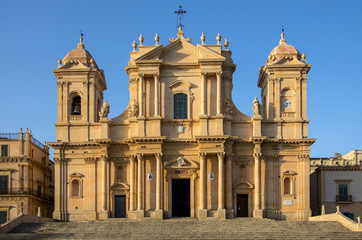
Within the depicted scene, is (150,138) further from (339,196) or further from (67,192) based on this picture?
(339,196)

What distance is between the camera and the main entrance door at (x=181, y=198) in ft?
161

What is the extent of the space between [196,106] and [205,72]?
8.93 ft

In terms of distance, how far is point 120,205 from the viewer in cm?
4919

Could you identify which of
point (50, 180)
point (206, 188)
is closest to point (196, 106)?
point (206, 188)

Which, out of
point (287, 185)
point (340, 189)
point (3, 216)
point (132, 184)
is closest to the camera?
point (132, 184)

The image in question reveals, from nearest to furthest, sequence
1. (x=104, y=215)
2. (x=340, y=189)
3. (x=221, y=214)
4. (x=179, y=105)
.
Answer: (x=221, y=214) < (x=104, y=215) < (x=179, y=105) < (x=340, y=189)

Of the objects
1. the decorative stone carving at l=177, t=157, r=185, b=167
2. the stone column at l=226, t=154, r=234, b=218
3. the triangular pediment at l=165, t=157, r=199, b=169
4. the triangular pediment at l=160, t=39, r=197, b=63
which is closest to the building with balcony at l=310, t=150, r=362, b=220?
the stone column at l=226, t=154, r=234, b=218

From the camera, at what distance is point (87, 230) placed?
41.6m

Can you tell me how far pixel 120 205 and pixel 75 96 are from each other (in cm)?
943

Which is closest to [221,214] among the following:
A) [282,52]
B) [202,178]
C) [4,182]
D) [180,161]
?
[202,178]

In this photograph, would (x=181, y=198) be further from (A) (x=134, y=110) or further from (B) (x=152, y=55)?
(B) (x=152, y=55)

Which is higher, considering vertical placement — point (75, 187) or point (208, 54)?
point (208, 54)

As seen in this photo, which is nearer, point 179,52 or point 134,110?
point 134,110

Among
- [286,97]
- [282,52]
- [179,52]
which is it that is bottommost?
[286,97]
